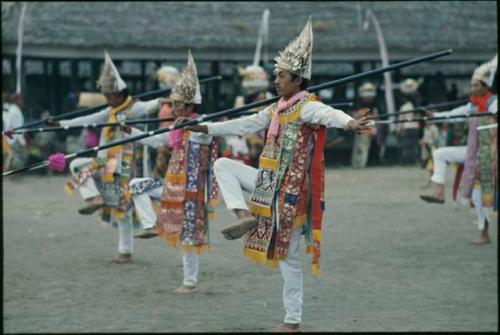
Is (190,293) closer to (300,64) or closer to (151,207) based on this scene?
(151,207)

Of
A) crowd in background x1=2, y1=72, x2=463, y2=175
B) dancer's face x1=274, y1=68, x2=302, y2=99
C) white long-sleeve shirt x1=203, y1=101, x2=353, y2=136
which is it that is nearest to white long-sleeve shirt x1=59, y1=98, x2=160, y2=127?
white long-sleeve shirt x1=203, y1=101, x2=353, y2=136

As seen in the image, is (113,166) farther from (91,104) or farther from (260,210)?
(91,104)

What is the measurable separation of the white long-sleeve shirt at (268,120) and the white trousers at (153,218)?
169cm

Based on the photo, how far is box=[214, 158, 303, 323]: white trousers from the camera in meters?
7.00

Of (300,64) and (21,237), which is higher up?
(300,64)

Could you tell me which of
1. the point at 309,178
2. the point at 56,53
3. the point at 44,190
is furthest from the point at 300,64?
the point at 56,53

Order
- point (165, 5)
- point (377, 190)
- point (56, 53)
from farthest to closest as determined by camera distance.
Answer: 1. point (165, 5)
2. point (56, 53)
3. point (377, 190)

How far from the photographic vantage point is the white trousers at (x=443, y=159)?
1058cm

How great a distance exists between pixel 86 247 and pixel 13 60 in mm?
12593

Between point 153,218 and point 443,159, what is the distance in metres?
3.33

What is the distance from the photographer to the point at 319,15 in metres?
25.3

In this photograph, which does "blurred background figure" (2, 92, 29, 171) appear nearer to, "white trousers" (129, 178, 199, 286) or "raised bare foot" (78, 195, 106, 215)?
"raised bare foot" (78, 195, 106, 215)

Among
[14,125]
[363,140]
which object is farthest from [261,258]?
[363,140]

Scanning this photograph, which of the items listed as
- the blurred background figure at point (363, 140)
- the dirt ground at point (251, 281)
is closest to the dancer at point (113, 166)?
the dirt ground at point (251, 281)
